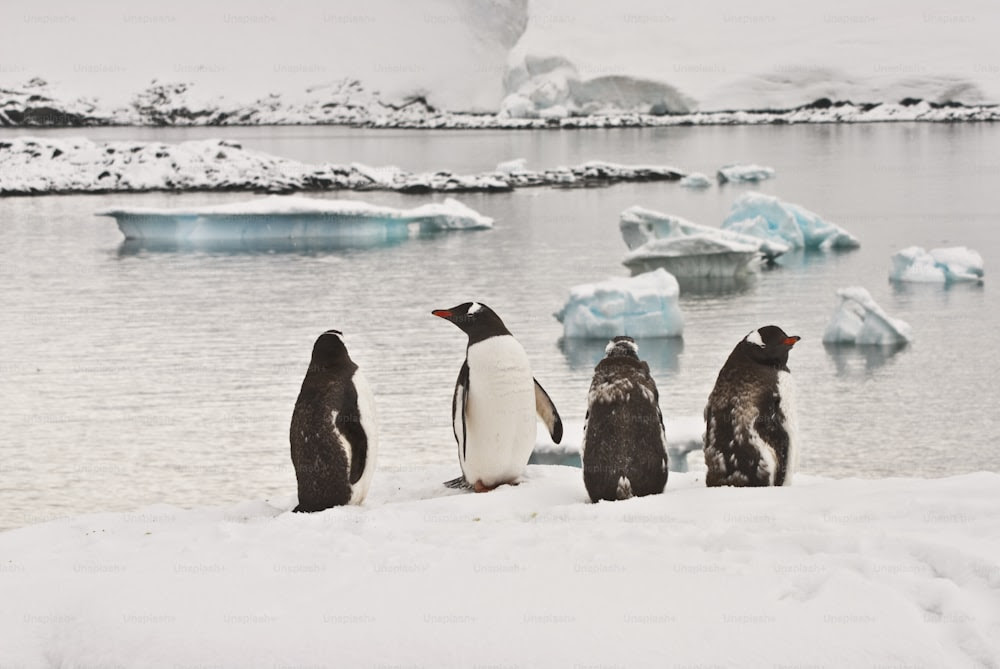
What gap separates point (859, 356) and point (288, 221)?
55.3ft

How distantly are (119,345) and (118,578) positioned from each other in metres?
14.3

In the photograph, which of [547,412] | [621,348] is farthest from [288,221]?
[621,348]

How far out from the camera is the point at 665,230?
22.7m

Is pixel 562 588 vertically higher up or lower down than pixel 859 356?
higher up

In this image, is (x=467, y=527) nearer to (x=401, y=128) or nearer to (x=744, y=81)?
(x=744, y=81)

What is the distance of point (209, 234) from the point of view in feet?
94.6

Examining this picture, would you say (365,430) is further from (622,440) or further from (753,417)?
(753,417)

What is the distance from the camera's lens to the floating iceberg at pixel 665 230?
22.0 m

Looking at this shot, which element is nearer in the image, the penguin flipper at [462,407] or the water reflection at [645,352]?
the penguin flipper at [462,407]

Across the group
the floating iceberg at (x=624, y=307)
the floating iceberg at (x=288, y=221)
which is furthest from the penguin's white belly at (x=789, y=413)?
the floating iceberg at (x=288, y=221)

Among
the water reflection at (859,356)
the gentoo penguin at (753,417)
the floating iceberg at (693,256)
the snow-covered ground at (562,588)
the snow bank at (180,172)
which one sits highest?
the snow bank at (180,172)

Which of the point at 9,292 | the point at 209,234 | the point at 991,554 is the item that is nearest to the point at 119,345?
the point at 9,292

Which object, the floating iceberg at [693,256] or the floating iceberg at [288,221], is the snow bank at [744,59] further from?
the floating iceberg at [693,256]

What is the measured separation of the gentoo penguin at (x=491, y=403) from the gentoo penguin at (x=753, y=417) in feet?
3.71
